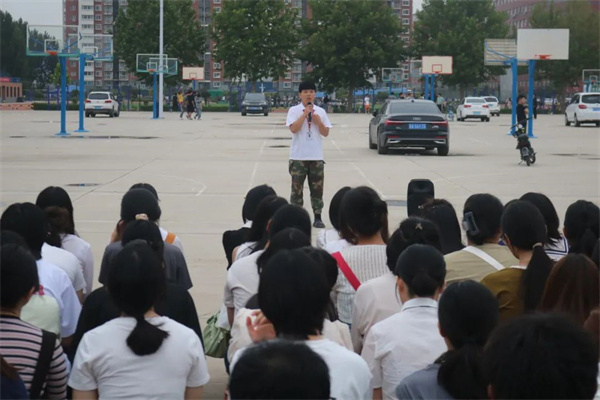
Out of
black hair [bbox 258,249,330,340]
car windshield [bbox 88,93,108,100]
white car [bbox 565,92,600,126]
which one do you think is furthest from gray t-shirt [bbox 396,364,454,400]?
car windshield [bbox 88,93,108,100]

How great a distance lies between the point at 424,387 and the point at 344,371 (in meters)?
0.27

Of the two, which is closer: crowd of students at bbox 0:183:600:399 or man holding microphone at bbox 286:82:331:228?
crowd of students at bbox 0:183:600:399

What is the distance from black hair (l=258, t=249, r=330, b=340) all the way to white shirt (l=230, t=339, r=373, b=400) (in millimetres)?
68

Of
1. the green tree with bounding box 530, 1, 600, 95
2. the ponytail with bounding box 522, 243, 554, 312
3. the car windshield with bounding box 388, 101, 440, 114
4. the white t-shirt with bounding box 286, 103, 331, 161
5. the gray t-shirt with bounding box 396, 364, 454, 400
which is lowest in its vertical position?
the gray t-shirt with bounding box 396, 364, 454, 400

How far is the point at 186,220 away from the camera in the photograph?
14.1m

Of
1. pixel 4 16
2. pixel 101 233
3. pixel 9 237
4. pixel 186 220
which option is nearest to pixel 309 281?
pixel 9 237

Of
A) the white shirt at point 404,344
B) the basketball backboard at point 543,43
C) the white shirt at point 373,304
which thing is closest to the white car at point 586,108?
the basketball backboard at point 543,43

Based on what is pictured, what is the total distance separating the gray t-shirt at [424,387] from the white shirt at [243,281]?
6.61 ft

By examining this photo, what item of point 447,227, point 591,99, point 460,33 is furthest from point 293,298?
point 460,33

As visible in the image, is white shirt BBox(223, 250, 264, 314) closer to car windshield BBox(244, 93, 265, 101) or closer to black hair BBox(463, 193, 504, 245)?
black hair BBox(463, 193, 504, 245)

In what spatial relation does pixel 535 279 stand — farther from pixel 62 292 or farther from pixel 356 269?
pixel 62 292

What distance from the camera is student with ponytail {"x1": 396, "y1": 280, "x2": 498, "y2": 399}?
3.33 metres

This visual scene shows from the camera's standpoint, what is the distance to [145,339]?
155 inches

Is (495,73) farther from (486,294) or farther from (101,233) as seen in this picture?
(486,294)
